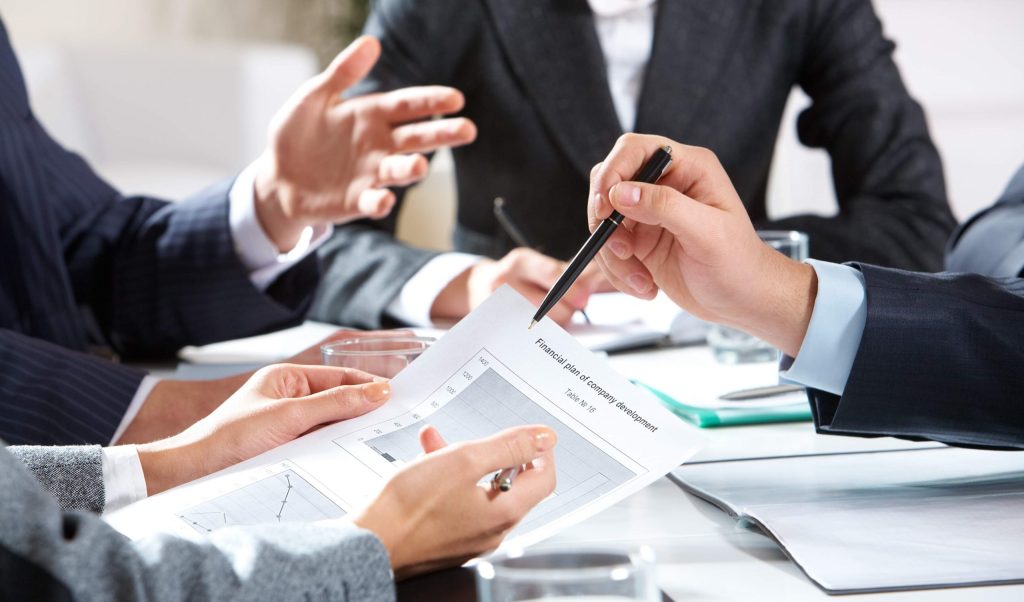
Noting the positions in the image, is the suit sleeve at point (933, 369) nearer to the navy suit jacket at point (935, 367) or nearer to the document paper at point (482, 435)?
the navy suit jacket at point (935, 367)

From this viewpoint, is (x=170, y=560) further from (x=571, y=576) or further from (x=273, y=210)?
(x=273, y=210)

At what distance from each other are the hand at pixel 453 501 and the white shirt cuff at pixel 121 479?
20cm

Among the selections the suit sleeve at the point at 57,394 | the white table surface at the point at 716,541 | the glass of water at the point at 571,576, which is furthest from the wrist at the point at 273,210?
the glass of water at the point at 571,576

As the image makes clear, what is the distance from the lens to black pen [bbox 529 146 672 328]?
2.50 feet

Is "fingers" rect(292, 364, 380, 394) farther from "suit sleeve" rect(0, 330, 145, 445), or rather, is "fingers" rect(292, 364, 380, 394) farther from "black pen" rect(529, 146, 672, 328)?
"suit sleeve" rect(0, 330, 145, 445)

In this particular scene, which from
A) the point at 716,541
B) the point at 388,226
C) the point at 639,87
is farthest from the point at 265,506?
the point at 639,87

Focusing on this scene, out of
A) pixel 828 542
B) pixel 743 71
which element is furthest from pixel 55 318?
pixel 743 71

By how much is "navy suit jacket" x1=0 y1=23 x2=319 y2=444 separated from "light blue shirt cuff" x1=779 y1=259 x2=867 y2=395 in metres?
0.67

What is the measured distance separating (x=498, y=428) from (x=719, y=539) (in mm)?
152

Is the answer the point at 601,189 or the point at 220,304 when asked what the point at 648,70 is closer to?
the point at 220,304

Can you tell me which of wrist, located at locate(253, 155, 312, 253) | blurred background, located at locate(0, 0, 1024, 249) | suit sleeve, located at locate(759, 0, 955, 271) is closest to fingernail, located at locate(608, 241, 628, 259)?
wrist, located at locate(253, 155, 312, 253)

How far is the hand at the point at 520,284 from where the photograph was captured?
4.09 feet

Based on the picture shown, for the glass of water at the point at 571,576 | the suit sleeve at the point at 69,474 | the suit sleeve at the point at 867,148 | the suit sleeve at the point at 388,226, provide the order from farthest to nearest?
1. the suit sleeve at the point at 867,148
2. the suit sleeve at the point at 388,226
3. the suit sleeve at the point at 69,474
4. the glass of water at the point at 571,576

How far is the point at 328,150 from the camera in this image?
1.28 metres
